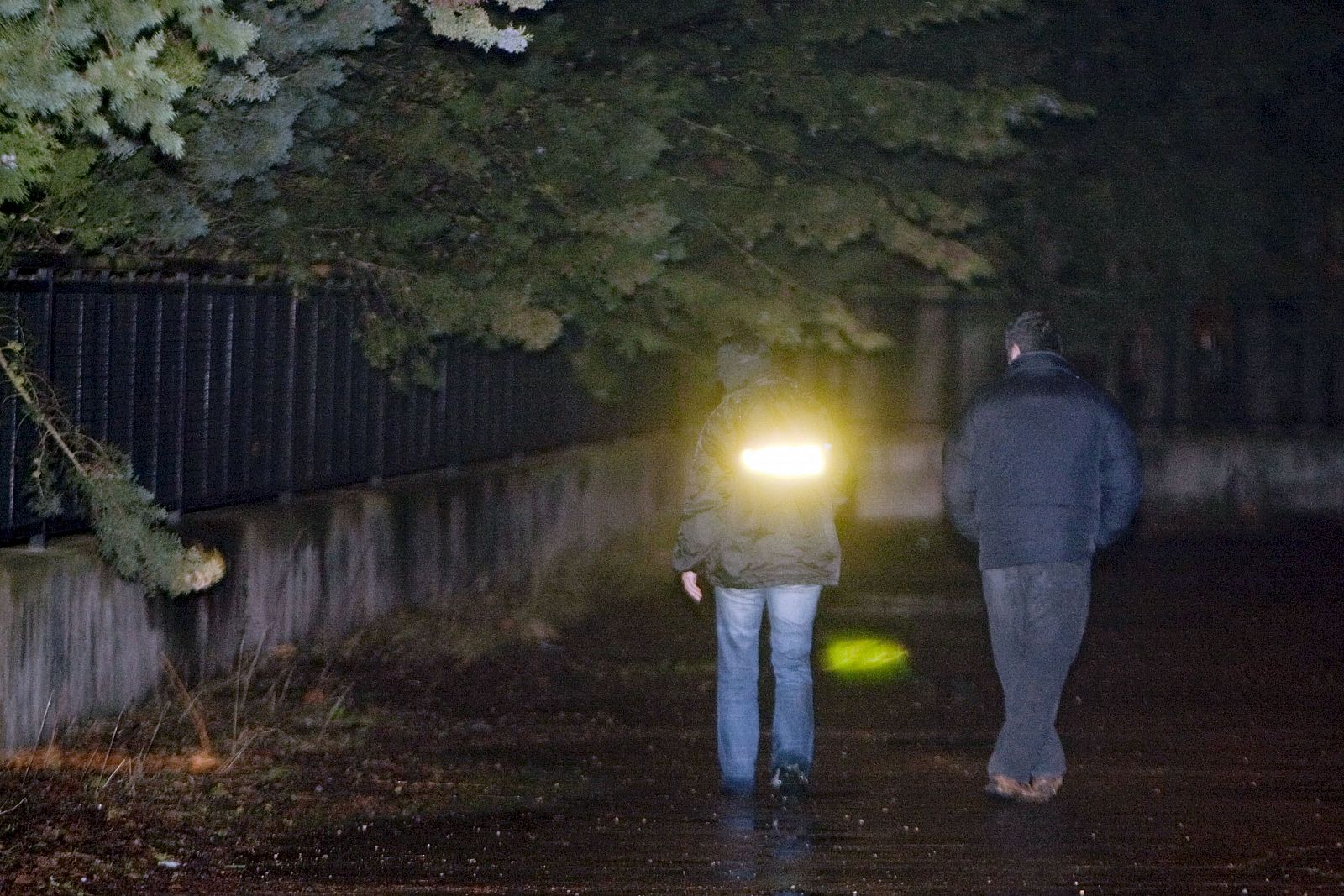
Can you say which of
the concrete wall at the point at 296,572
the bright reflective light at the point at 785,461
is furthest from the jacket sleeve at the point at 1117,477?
the concrete wall at the point at 296,572

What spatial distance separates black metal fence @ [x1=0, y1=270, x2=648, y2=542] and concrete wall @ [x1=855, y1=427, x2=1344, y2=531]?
7.21 metres

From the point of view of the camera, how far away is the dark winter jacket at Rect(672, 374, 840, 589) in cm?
757

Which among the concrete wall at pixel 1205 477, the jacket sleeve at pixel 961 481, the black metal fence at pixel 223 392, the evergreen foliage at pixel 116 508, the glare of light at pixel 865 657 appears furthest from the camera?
the concrete wall at pixel 1205 477

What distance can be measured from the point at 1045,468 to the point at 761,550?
44.6 inches

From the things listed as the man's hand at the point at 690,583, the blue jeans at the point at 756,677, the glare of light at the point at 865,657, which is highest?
the man's hand at the point at 690,583

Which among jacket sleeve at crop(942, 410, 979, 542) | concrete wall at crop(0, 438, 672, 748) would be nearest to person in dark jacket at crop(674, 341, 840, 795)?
jacket sleeve at crop(942, 410, 979, 542)

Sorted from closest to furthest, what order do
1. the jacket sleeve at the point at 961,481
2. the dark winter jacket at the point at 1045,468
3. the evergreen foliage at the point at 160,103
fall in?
the evergreen foliage at the point at 160,103, the dark winter jacket at the point at 1045,468, the jacket sleeve at the point at 961,481

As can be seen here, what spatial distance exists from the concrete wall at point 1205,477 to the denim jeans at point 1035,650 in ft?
40.2

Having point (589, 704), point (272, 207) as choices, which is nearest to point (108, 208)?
point (272, 207)

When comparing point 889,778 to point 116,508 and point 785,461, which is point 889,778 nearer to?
point 785,461

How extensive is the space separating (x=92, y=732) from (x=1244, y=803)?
14.9 feet

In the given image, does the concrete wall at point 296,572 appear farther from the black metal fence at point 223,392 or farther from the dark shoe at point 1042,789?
the dark shoe at point 1042,789

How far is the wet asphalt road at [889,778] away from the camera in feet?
20.9

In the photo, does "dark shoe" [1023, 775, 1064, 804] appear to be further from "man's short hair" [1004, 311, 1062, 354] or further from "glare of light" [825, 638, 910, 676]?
"glare of light" [825, 638, 910, 676]
